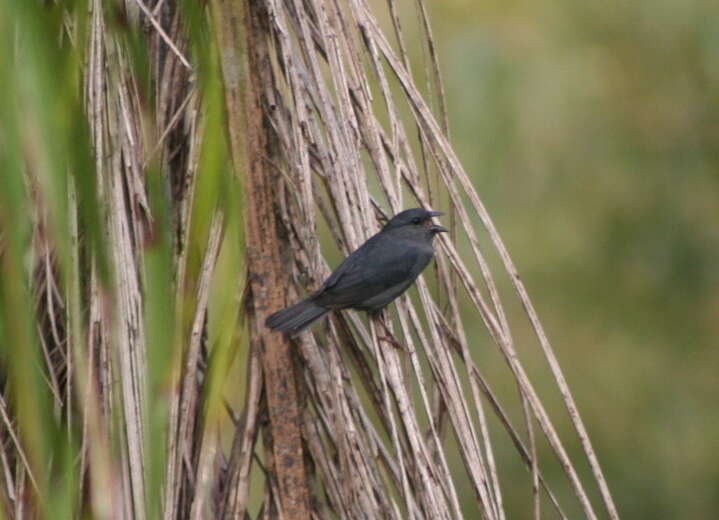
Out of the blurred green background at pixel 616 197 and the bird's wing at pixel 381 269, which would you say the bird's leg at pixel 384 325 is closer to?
the bird's wing at pixel 381 269

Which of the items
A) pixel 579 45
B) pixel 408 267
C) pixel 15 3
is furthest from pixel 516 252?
pixel 15 3

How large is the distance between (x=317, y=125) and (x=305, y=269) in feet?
0.85

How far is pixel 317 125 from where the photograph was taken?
227 centimetres

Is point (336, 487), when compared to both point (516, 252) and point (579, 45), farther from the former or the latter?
point (579, 45)

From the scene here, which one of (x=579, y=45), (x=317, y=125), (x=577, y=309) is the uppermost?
(x=579, y=45)

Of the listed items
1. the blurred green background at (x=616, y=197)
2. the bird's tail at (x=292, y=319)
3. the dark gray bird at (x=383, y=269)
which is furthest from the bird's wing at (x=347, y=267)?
the blurred green background at (x=616, y=197)

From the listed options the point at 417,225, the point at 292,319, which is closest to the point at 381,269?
the point at 417,225

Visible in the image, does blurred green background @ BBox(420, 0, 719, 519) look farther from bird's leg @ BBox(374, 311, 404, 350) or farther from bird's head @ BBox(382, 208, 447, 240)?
bird's leg @ BBox(374, 311, 404, 350)

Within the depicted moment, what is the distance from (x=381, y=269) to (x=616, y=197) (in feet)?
21.2

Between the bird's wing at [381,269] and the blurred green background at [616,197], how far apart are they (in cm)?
472

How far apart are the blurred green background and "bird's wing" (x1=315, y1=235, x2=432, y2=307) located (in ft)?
15.5

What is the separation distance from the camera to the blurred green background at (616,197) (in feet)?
29.2

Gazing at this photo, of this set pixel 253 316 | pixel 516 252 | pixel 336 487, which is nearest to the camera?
pixel 336 487

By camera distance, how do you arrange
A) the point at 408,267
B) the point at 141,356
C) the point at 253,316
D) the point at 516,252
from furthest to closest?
the point at 516,252 < the point at 408,267 < the point at 253,316 < the point at 141,356
